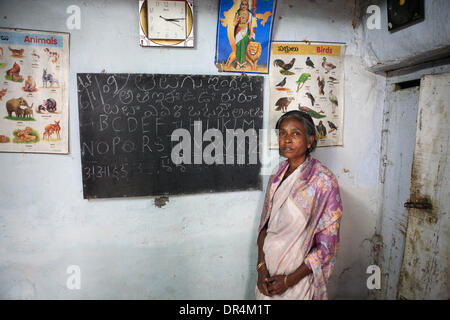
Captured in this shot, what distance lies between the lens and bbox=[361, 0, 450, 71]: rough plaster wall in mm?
1465

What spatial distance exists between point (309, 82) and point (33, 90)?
213 cm

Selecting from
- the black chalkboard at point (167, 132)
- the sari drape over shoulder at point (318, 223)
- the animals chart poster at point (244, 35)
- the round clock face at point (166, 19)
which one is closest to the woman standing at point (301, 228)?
the sari drape over shoulder at point (318, 223)

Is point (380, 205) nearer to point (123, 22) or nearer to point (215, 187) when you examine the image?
point (215, 187)

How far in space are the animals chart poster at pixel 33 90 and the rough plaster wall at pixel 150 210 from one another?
67 millimetres

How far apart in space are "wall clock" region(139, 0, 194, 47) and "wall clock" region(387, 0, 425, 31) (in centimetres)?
145

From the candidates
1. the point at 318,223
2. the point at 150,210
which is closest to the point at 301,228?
the point at 318,223

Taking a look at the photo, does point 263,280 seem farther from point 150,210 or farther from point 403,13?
point 403,13

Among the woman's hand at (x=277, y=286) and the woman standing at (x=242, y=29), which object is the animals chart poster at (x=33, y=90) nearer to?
the woman standing at (x=242, y=29)

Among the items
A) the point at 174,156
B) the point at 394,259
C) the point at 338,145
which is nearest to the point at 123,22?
the point at 174,156

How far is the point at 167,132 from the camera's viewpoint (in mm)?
1914

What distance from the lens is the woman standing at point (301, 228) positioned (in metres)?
1.36

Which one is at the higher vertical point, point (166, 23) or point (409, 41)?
point (166, 23)

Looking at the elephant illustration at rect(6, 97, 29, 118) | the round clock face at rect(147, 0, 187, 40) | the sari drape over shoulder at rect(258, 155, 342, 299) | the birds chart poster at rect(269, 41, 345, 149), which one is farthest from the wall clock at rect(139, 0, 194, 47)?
the sari drape over shoulder at rect(258, 155, 342, 299)

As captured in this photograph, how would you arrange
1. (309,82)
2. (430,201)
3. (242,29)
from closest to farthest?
(430,201) → (242,29) → (309,82)
